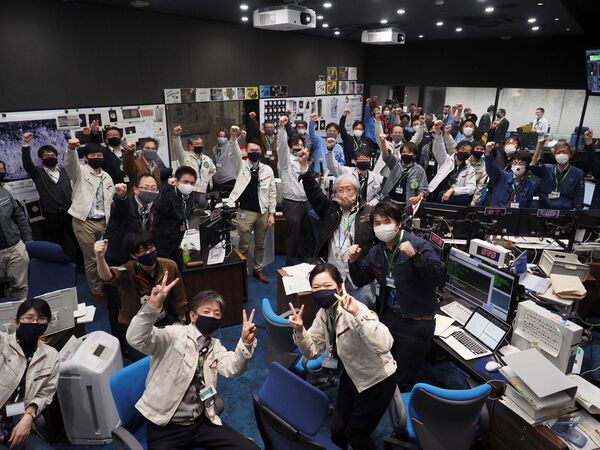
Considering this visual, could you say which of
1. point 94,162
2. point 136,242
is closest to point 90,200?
point 94,162

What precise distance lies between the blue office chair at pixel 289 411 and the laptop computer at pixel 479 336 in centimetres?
132

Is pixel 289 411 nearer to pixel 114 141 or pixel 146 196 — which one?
pixel 146 196

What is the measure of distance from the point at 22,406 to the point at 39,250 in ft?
6.12

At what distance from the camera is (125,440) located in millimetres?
2225

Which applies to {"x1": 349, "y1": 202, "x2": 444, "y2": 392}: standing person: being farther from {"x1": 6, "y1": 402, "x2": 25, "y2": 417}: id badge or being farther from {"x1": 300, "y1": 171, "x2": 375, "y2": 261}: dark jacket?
{"x1": 6, "y1": 402, "x2": 25, "y2": 417}: id badge

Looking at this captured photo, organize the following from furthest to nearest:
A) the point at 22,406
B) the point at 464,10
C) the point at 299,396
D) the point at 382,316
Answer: the point at 464,10
the point at 382,316
the point at 22,406
the point at 299,396

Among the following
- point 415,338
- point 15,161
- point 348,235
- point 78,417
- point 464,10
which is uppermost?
point 464,10

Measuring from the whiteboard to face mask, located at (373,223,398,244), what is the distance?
7.00 m

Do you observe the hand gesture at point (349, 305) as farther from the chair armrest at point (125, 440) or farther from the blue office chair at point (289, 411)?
the chair armrest at point (125, 440)

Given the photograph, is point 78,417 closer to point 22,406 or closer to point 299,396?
point 22,406

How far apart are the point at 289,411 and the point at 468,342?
1622 mm

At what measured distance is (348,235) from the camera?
371 centimetres

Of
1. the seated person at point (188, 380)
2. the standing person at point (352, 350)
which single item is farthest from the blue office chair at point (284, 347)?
the seated person at point (188, 380)

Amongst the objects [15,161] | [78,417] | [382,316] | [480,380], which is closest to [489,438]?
[480,380]
